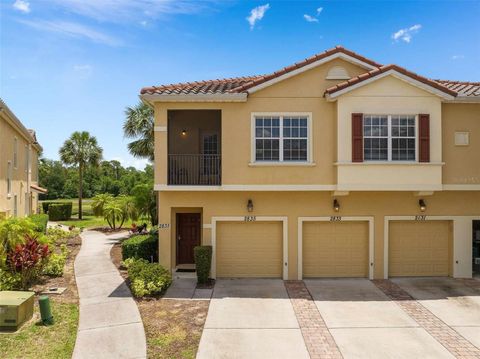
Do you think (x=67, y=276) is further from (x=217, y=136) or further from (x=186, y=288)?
(x=217, y=136)

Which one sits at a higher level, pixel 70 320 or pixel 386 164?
pixel 386 164

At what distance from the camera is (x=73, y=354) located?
7.72 meters

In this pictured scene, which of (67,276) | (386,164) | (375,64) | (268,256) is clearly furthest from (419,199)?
Answer: (67,276)

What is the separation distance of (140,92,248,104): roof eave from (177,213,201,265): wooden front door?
515cm

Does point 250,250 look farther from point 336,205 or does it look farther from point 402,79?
point 402,79

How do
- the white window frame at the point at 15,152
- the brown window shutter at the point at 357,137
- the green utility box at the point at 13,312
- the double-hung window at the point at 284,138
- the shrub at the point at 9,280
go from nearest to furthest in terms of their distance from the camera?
the green utility box at the point at 13,312 < the shrub at the point at 9,280 < the brown window shutter at the point at 357,137 < the double-hung window at the point at 284,138 < the white window frame at the point at 15,152

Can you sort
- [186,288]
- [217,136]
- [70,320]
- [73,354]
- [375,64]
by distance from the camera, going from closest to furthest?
[73,354] < [70,320] < [186,288] < [375,64] < [217,136]

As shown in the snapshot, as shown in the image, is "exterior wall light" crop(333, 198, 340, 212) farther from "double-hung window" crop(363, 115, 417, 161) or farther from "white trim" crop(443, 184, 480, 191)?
"white trim" crop(443, 184, 480, 191)

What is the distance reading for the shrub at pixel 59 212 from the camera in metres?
35.8

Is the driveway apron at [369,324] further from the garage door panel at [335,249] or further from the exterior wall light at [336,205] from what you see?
the exterior wall light at [336,205]

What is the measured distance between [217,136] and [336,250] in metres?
7.62

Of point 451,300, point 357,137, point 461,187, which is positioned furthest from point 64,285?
point 461,187

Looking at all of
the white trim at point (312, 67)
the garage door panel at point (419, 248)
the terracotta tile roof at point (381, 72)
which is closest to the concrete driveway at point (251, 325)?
the garage door panel at point (419, 248)

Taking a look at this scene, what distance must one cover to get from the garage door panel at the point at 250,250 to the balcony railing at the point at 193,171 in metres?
2.05
